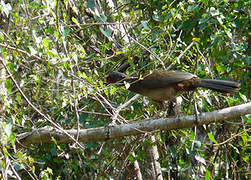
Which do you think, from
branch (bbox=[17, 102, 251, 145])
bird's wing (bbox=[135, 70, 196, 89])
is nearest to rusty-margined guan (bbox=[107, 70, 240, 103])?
bird's wing (bbox=[135, 70, 196, 89])

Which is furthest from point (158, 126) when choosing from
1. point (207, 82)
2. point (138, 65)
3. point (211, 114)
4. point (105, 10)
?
point (105, 10)

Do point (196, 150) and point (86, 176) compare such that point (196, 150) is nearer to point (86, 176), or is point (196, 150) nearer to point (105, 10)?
point (86, 176)

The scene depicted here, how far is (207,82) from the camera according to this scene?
11.3 ft

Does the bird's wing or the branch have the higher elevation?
the bird's wing

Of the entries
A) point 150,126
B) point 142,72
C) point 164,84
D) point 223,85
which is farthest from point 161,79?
point 150,126

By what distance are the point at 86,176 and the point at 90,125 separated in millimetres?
1009

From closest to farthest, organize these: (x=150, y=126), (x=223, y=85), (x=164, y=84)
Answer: (x=150, y=126), (x=223, y=85), (x=164, y=84)

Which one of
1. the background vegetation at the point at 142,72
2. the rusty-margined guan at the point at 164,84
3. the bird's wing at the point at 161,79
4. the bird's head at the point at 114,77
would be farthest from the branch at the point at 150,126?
the bird's head at the point at 114,77

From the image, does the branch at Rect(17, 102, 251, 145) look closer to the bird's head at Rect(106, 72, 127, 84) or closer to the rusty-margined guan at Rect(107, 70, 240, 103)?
the rusty-margined guan at Rect(107, 70, 240, 103)

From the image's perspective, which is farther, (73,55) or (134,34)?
(134,34)

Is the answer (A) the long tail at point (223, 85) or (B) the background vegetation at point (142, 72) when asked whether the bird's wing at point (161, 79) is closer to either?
(B) the background vegetation at point (142, 72)

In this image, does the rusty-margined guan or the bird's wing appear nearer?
the rusty-margined guan

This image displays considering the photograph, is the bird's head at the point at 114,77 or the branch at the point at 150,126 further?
the bird's head at the point at 114,77

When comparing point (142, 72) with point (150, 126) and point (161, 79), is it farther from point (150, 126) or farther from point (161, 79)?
point (150, 126)
